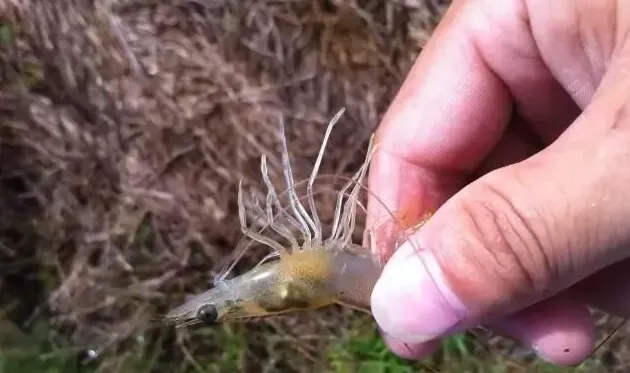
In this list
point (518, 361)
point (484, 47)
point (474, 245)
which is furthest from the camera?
point (518, 361)

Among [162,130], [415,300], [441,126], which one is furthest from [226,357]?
[415,300]

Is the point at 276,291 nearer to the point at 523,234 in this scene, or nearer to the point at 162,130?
the point at 523,234

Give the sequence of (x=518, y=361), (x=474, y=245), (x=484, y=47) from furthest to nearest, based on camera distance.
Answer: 1. (x=518, y=361)
2. (x=484, y=47)
3. (x=474, y=245)

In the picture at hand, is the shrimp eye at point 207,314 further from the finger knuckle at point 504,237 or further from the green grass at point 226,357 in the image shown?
the green grass at point 226,357

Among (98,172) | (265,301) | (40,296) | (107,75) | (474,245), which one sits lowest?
(40,296)

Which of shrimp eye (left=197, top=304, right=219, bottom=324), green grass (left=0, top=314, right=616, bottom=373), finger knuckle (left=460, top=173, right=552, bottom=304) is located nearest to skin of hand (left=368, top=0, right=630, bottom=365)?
finger knuckle (left=460, top=173, right=552, bottom=304)

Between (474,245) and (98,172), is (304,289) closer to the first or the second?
(474,245)

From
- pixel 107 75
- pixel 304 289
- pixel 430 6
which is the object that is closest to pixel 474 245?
pixel 304 289
